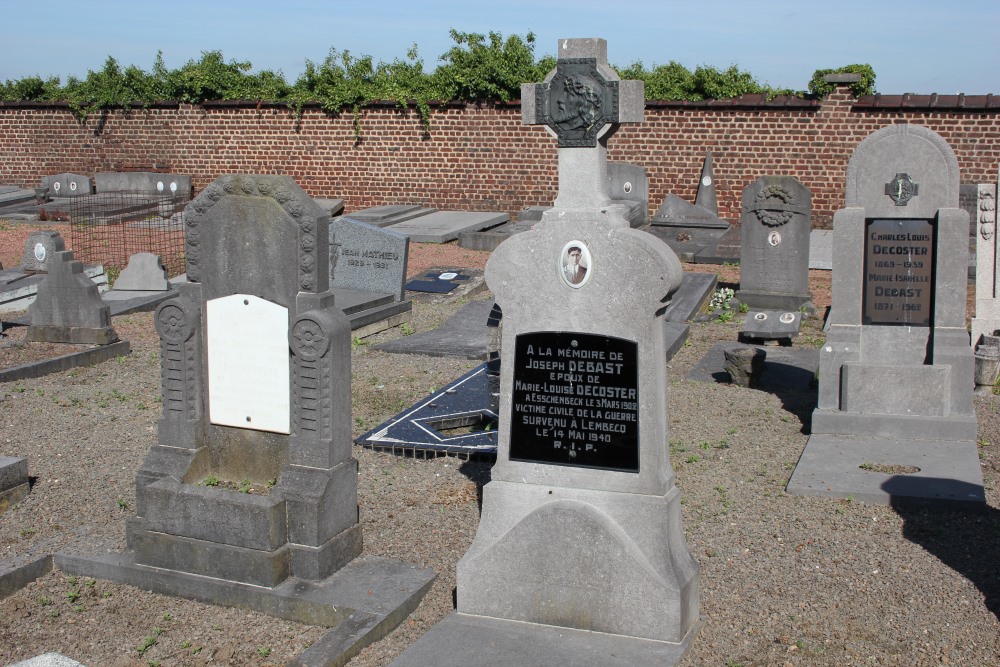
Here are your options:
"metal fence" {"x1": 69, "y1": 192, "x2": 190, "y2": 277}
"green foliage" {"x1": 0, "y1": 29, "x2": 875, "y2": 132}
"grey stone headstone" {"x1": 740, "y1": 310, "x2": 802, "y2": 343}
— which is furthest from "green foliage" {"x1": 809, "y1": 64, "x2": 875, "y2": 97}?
"metal fence" {"x1": 69, "y1": 192, "x2": 190, "y2": 277}

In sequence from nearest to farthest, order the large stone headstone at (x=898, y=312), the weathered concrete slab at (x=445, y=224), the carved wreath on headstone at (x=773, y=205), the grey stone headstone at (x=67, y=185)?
the large stone headstone at (x=898, y=312) → the carved wreath on headstone at (x=773, y=205) → the weathered concrete slab at (x=445, y=224) → the grey stone headstone at (x=67, y=185)

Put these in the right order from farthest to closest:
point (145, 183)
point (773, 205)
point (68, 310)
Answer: point (145, 183), point (773, 205), point (68, 310)

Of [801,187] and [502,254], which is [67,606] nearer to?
[502,254]

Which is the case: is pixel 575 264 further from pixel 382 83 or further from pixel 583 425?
pixel 382 83

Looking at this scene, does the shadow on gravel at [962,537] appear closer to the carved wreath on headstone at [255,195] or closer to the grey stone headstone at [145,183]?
the carved wreath on headstone at [255,195]

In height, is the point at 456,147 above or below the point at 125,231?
above

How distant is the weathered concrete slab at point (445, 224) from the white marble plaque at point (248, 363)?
12.2m

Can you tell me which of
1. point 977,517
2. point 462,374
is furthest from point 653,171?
point 977,517

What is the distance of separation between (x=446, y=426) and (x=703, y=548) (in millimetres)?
2800

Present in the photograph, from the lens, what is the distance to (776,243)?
43.0 ft

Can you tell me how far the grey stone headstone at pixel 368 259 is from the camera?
12672 mm

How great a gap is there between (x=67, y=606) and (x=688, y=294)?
9.26 m

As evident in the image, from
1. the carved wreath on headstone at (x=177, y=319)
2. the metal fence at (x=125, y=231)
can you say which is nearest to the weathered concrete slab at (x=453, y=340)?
the carved wreath on headstone at (x=177, y=319)

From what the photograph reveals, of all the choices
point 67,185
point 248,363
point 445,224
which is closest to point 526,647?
point 248,363
